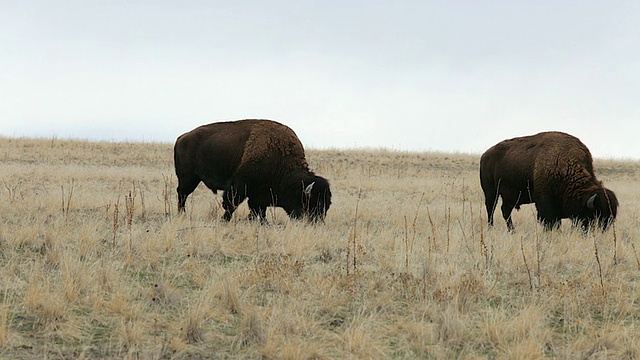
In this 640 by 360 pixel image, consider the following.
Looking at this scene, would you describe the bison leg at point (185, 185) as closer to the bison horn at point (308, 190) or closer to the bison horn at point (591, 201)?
the bison horn at point (308, 190)

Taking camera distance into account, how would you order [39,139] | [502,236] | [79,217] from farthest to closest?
[39,139], [79,217], [502,236]

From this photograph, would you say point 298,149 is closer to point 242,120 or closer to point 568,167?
point 242,120

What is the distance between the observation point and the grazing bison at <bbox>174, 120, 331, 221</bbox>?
35.3 feet

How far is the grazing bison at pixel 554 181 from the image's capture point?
33.3 feet

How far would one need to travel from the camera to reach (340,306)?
529 centimetres

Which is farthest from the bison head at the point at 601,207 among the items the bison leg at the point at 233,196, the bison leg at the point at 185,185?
the bison leg at the point at 185,185

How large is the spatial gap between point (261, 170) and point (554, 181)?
525 cm

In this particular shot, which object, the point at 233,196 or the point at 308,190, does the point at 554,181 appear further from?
the point at 233,196

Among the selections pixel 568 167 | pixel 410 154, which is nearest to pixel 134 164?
pixel 410 154

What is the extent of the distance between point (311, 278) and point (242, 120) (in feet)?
21.2

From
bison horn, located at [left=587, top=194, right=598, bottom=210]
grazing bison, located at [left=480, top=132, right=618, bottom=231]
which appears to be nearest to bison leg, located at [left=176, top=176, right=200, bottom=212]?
grazing bison, located at [left=480, top=132, right=618, bottom=231]

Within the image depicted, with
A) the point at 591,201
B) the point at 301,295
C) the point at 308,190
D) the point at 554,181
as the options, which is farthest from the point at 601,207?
the point at 301,295

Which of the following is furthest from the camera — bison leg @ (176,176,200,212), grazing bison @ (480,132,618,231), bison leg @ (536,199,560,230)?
bison leg @ (176,176,200,212)

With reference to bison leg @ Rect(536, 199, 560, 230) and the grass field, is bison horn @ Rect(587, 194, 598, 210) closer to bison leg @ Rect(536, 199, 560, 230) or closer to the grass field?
the grass field
